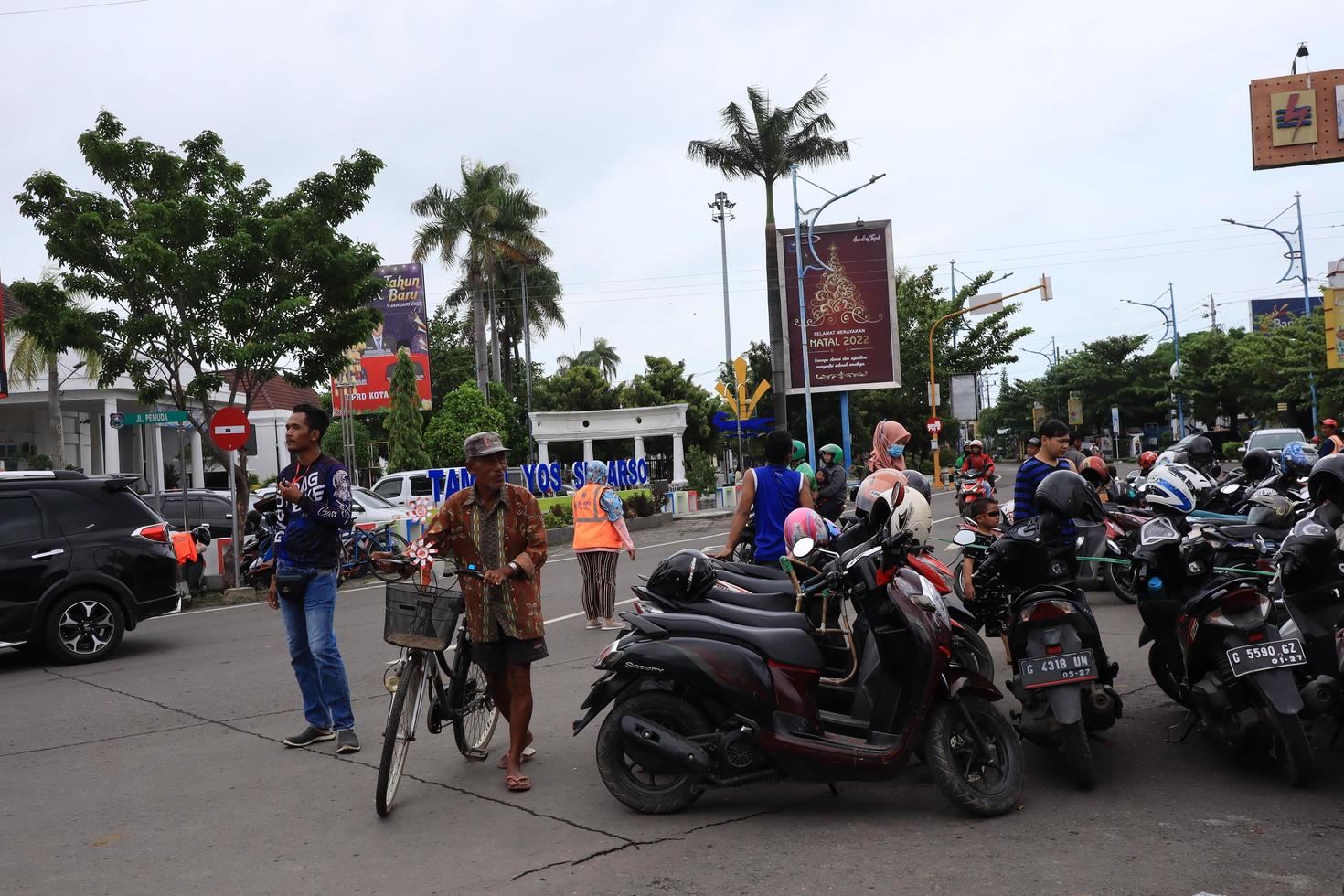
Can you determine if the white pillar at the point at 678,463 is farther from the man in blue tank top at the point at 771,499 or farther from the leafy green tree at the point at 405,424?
the man in blue tank top at the point at 771,499

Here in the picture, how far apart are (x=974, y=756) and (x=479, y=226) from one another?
1661 inches

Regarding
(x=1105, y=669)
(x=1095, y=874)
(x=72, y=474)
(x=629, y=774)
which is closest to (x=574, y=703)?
(x=629, y=774)

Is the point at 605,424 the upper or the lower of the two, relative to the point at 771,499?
upper

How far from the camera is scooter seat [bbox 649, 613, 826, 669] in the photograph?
198 inches

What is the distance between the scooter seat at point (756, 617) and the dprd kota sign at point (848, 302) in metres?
36.6

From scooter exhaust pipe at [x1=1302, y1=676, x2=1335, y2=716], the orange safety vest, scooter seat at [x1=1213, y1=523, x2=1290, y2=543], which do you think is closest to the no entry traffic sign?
the orange safety vest

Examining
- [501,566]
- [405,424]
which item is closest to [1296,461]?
[501,566]

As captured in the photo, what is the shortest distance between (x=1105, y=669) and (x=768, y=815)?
1.75 m

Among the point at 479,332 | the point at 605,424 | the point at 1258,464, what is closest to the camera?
the point at 1258,464

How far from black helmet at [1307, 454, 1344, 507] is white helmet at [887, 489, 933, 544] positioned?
1746mm

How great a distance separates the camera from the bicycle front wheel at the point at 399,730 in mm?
5059

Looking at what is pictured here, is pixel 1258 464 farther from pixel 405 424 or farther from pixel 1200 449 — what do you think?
pixel 405 424

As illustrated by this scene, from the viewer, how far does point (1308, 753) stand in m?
4.89

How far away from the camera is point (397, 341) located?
45.1m
